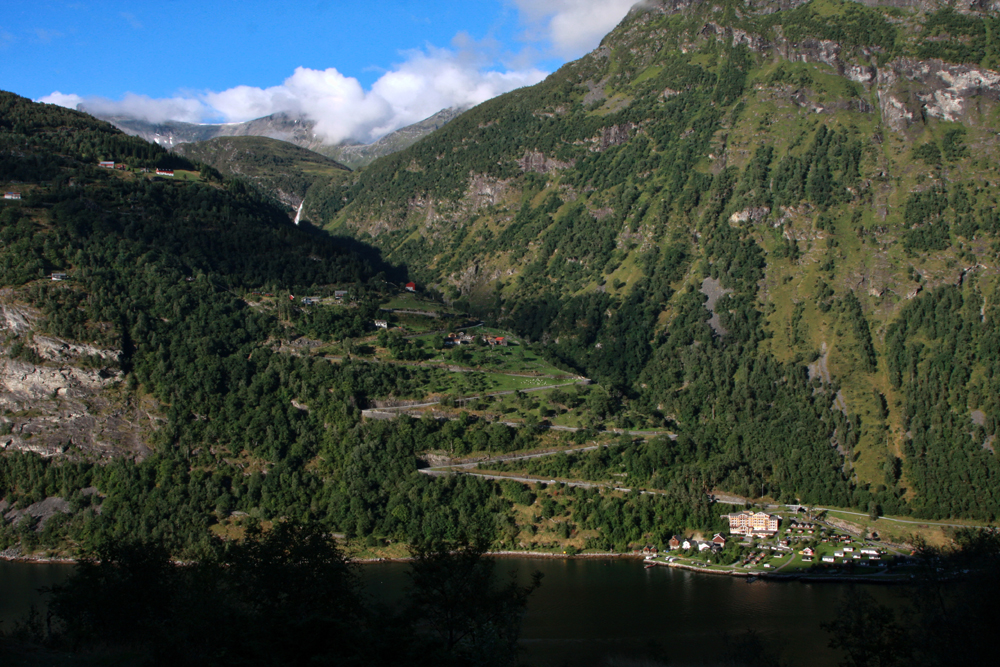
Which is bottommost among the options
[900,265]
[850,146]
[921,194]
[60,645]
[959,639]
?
[60,645]

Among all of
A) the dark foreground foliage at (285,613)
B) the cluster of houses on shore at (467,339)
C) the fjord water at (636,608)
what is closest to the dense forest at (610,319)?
the fjord water at (636,608)

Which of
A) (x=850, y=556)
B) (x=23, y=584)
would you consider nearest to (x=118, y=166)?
(x=23, y=584)

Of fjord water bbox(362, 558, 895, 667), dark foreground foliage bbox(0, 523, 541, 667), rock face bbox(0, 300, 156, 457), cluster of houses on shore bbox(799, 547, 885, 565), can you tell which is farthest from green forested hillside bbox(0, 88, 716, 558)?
dark foreground foliage bbox(0, 523, 541, 667)

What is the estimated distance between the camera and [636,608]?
53938 millimetres

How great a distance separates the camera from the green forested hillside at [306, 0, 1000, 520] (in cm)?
8012

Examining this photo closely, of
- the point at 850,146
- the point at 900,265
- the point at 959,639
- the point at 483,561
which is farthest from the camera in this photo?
the point at 850,146

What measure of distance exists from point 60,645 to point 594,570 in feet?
138

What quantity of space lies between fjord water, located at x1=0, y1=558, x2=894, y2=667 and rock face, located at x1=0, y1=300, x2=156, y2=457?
13.6m

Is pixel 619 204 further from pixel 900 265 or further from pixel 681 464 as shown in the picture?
pixel 681 464

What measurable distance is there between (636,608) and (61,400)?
61.8m

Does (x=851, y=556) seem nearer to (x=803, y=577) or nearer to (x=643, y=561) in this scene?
(x=803, y=577)

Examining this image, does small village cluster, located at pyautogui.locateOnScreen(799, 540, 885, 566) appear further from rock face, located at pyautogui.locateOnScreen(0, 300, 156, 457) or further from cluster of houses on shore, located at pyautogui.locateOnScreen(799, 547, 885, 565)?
rock face, located at pyautogui.locateOnScreen(0, 300, 156, 457)

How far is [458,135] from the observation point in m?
169

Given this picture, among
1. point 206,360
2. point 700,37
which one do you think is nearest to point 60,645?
point 206,360
